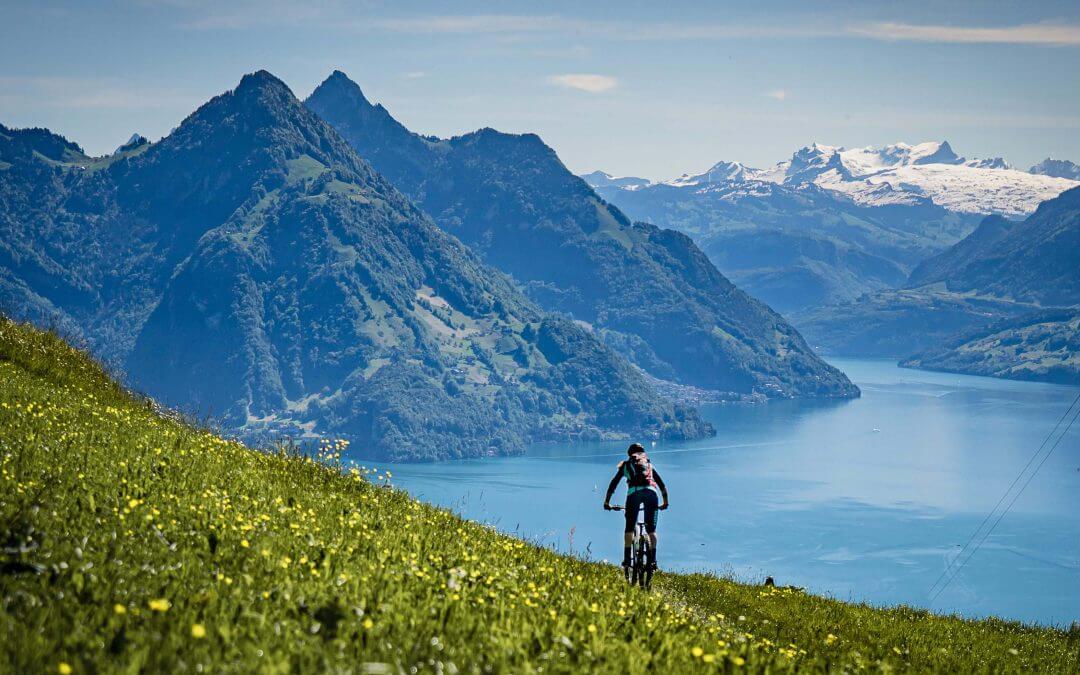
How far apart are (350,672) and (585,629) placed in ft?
9.39

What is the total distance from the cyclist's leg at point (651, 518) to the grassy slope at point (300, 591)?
777 mm

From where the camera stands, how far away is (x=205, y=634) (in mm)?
7398

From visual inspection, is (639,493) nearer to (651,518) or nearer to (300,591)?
(651,518)

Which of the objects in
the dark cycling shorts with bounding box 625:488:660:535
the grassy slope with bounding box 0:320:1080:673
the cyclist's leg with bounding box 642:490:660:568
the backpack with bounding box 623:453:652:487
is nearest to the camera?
the grassy slope with bounding box 0:320:1080:673

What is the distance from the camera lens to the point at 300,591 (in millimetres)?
9070

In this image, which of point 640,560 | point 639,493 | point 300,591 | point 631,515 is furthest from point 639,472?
point 300,591

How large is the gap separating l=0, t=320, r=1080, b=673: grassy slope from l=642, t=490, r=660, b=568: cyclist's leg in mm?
777

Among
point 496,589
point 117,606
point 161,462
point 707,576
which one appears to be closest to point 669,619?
point 496,589

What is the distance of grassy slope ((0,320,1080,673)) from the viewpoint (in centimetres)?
768

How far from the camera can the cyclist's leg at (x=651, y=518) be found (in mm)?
16172

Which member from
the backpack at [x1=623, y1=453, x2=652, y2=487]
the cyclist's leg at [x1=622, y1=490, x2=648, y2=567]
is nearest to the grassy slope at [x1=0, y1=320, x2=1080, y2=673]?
the cyclist's leg at [x1=622, y1=490, x2=648, y2=567]

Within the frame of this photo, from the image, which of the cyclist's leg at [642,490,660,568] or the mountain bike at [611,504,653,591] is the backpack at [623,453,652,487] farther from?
the mountain bike at [611,504,653,591]

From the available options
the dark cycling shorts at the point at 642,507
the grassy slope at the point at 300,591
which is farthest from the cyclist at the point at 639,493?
the grassy slope at the point at 300,591

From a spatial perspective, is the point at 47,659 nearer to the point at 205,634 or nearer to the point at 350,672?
the point at 205,634
